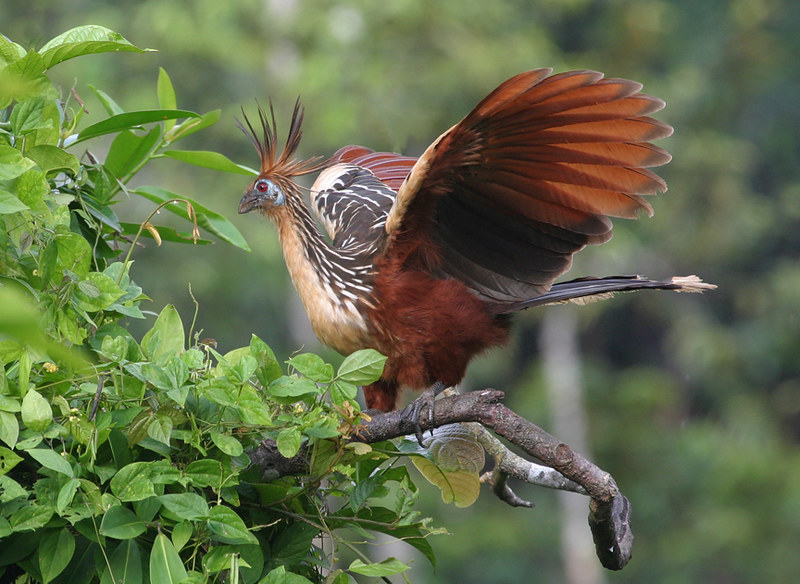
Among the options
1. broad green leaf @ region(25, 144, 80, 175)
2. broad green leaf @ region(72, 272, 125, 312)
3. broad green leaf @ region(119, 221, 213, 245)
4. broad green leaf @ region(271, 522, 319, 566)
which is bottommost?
broad green leaf @ region(271, 522, 319, 566)

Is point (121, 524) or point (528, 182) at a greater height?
point (528, 182)

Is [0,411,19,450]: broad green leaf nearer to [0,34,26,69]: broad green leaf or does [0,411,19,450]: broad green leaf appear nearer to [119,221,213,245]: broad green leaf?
[0,34,26,69]: broad green leaf

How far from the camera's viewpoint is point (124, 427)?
1165 mm

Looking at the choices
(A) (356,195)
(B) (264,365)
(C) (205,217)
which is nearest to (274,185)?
(A) (356,195)

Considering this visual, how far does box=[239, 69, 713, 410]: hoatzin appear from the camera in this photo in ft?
5.41

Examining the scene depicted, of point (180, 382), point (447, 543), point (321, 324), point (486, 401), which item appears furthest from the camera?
point (447, 543)

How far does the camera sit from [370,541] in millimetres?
1390

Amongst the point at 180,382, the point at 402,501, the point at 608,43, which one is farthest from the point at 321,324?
the point at 608,43

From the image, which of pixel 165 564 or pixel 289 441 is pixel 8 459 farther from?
pixel 289 441

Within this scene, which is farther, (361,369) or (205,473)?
(361,369)

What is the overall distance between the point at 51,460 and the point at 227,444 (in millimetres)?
205

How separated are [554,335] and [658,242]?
154 cm

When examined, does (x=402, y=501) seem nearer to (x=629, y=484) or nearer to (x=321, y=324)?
(x=321, y=324)

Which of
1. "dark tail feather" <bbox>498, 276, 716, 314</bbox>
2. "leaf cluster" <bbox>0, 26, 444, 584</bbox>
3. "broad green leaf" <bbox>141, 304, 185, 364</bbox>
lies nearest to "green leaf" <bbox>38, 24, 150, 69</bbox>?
"leaf cluster" <bbox>0, 26, 444, 584</bbox>
